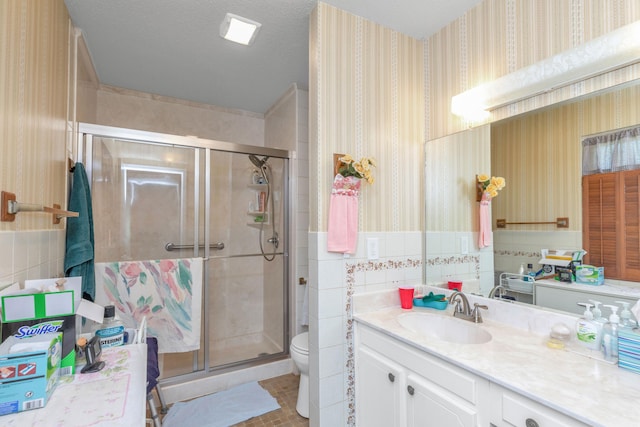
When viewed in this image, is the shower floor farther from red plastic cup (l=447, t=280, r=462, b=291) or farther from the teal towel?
red plastic cup (l=447, t=280, r=462, b=291)

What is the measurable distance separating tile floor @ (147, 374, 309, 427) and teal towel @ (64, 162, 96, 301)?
131 centimetres

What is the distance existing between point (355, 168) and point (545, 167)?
2.95ft

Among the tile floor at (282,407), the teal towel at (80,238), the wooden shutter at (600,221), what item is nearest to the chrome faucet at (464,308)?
the wooden shutter at (600,221)

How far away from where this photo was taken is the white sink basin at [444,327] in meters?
1.45

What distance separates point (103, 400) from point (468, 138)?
1.97 meters

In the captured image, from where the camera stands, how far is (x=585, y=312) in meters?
1.19

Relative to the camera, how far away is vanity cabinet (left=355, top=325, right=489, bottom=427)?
1.08 metres

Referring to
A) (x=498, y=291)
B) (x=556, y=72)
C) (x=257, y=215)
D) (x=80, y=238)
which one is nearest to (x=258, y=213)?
(x=257, y=215)

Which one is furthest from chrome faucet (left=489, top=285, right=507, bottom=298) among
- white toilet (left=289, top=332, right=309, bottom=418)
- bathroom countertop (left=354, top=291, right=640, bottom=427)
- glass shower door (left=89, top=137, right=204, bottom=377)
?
glass shower door (left=89, top=137, right=204, bottom=377)

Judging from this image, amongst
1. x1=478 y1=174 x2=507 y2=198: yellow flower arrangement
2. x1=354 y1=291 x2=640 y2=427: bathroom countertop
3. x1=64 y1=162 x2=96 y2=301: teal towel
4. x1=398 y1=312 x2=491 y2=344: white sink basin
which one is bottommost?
x1=398 y1=312 x2=491 y2=344: white sink basin

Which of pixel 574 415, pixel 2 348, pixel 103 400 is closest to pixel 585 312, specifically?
pixel 574 415

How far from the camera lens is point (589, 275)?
1.25 metres

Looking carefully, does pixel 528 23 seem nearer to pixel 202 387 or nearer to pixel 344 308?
pixel 344 308

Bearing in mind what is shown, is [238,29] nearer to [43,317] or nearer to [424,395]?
[43,317]
